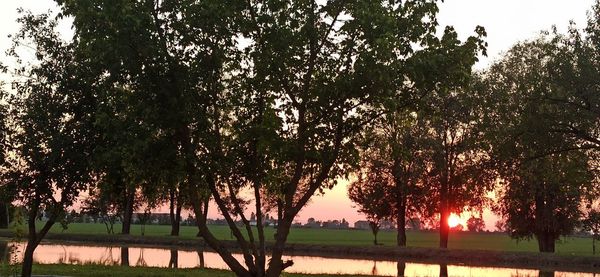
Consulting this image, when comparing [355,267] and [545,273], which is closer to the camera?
[545,273]

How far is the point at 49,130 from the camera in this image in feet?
67.7

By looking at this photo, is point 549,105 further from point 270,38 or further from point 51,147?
point 51,147

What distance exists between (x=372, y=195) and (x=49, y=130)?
4462 centimetres

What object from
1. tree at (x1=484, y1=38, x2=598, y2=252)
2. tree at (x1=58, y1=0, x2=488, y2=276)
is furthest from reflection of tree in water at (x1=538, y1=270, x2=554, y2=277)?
tree at (x1=58, y1=0, x2=488, y2=276)

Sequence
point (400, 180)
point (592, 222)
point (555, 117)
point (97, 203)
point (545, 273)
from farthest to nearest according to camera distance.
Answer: point (400, 180), point (592, 222), point (545, 273), point (97, 203), point (555, 117)

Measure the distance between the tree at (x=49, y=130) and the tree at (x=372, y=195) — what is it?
1617 inches

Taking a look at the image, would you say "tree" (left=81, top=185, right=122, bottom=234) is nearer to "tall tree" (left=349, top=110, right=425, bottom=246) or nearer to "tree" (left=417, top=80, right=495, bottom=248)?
"tall tree" (left=349, top=110, right=425, bottom=246)

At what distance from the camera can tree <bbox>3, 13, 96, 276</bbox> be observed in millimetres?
20562

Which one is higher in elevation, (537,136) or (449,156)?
(449,156)

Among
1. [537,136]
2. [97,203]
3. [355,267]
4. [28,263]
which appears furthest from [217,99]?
[355,267]

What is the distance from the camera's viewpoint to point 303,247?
56.8 m

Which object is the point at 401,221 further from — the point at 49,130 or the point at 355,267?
the point at 49,130

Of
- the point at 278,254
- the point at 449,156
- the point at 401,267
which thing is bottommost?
the point at 401,267

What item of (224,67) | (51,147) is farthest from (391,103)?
(51,147)
